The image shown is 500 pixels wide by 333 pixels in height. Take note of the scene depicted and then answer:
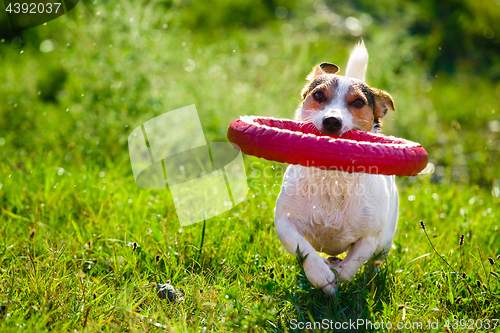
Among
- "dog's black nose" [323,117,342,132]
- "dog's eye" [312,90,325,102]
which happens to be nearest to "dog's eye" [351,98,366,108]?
"dog's eye" [312,90,325,102]

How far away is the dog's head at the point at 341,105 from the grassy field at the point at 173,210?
78 cm

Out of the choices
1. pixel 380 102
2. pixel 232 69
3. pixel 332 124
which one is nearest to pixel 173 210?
pixel 332 124

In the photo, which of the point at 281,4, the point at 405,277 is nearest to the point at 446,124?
the point at 281,4

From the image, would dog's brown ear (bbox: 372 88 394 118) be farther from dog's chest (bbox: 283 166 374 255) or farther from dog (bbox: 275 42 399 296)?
dog's chest (bbox: 283 166 374 255)

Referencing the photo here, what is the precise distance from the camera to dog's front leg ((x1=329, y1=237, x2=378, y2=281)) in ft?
8.60

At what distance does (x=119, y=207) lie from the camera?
3441 millimetres

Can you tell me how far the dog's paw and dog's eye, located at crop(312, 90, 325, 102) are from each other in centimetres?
96

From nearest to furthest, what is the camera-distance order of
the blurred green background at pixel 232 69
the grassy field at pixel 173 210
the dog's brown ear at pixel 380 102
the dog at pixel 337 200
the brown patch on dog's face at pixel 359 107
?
the grassy field at pixel 173 210 → the dog at pixel 337 200 → the brown patch on dog's face at pixel 359 107 → the dog's brown ear at pixel 380 102 → the blurred green background at pixel 232 69

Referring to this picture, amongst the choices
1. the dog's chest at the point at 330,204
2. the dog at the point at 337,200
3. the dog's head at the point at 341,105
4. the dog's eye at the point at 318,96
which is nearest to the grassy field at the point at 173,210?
the dog at the point at 337,200

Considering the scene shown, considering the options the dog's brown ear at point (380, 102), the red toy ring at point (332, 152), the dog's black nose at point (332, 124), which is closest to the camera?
the red toy ring at point (332, 152)

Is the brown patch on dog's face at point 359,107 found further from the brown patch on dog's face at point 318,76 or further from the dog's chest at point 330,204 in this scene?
the dog's chest at point 330,204

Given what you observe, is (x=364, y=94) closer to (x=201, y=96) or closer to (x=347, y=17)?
(x=201, y=96)

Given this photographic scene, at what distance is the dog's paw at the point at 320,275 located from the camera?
2418 millimetres

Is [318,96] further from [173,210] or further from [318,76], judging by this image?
[173,210]
